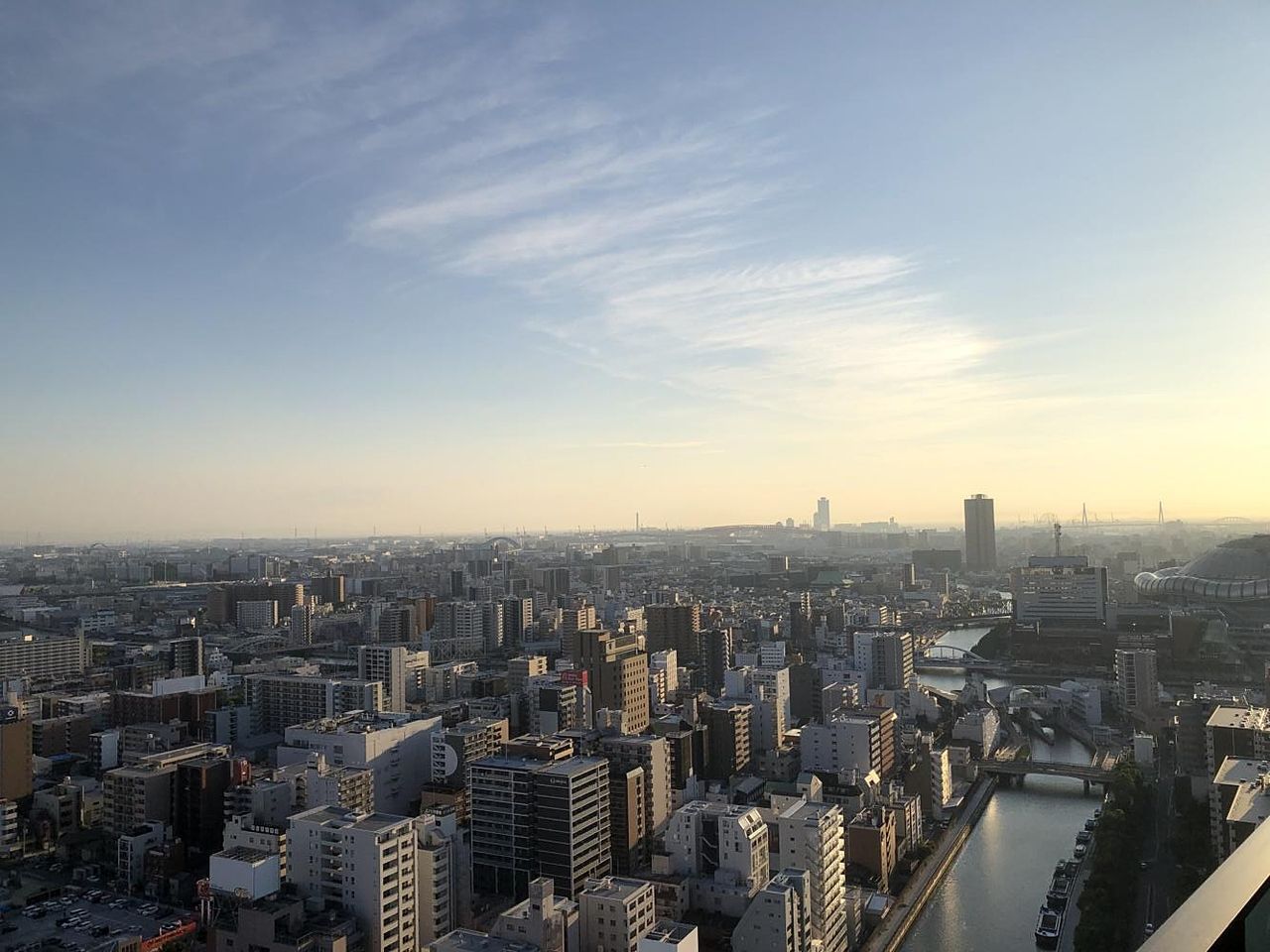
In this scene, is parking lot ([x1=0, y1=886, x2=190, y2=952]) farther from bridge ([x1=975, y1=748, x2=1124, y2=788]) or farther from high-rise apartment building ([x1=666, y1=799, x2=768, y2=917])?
bridge ([x1=975, y1=748, x2=1124, y2=788])

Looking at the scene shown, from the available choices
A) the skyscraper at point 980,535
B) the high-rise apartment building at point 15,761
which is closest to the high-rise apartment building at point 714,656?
the high-rise apartment building at point 15,761

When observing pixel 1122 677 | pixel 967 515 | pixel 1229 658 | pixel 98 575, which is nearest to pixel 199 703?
pixel 1122 677

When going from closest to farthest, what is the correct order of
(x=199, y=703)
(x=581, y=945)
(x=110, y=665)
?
(x=581, y=945) < (x=199, y=703) < (x=110, y=665)

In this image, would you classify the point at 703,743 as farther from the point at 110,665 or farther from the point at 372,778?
the point at 110,665

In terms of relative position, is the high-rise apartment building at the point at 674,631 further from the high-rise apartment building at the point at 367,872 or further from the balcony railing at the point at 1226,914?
the balcony railing at the point at 1226,914

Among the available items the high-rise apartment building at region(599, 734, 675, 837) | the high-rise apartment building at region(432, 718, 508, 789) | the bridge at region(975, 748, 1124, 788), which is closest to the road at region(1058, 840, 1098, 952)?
the bridge at region(975, 748, 1124, 788)

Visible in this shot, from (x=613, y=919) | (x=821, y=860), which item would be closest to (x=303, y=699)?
(x=613, y=919)
